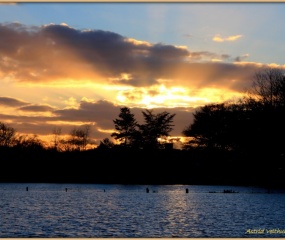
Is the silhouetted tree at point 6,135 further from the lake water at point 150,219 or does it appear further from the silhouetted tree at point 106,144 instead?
the lake water at point 150,219

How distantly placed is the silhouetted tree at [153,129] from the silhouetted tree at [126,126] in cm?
225

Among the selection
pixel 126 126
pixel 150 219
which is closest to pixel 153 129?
pixel 126 126

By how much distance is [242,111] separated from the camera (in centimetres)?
10456

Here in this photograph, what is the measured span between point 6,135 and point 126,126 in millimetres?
31578

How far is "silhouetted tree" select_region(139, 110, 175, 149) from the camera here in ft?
463

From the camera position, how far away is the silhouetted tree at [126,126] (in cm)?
14162

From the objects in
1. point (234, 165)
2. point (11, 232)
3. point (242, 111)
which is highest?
point (242, 111)

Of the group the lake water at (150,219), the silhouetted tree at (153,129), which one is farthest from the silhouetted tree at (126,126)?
the lake water at (150,219)

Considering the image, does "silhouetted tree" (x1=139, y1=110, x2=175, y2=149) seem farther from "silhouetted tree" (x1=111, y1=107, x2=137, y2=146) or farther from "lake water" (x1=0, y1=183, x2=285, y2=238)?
"lake water" (x1=0, y1=183, x2=285, y2=238)

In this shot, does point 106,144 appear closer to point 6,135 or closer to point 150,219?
point 6,135

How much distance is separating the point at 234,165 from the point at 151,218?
5892cm

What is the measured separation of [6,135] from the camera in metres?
148

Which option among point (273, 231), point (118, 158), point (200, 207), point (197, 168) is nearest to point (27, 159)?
point (118, 158)

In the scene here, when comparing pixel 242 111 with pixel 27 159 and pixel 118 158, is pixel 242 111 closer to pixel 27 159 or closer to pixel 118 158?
pixel 118 158
